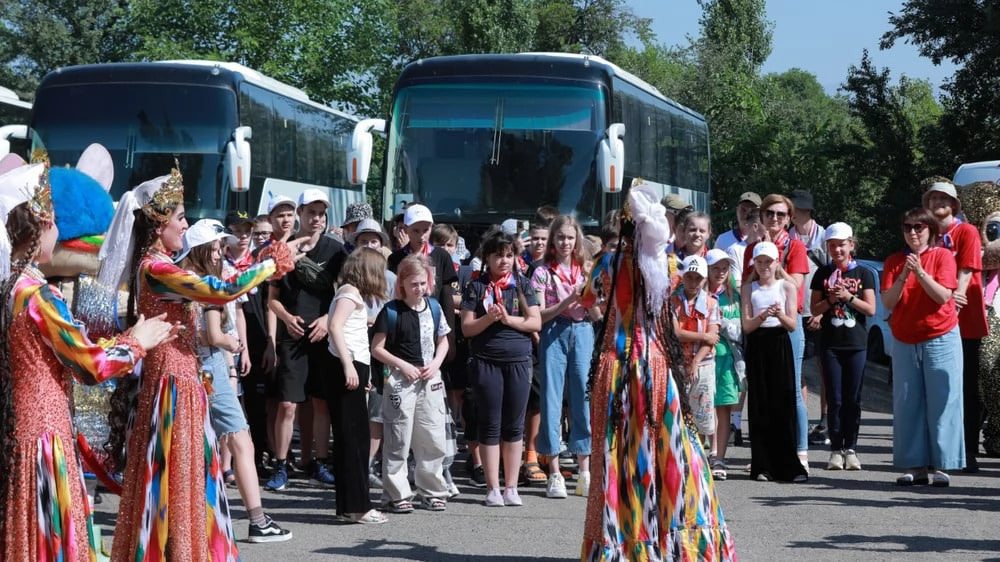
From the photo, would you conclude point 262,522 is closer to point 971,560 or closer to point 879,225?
point 971,560

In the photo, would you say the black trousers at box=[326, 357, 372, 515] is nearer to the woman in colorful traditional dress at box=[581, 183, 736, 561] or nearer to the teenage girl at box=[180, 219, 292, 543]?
the teenage girl at box=[180, 219, 292, 543]

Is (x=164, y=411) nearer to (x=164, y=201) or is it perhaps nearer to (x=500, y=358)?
(x=164, y=201)

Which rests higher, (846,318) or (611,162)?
(611,162)

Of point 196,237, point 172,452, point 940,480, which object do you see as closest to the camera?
point 172,452

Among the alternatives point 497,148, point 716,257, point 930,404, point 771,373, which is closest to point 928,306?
point 930,404

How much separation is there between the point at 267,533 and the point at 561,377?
97.0 inches

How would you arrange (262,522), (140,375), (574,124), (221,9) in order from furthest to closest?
1. (221,9)
2. (574,124)
3. (262,522)
4. (140,375)

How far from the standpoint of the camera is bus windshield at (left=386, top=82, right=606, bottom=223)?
1538 centimetres

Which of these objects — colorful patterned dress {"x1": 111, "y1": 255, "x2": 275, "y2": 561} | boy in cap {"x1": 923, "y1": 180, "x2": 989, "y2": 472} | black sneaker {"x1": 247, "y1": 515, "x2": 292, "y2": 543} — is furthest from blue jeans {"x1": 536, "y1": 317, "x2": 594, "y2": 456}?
colorful patterned dress {"x1": 111, "y1": 255, "x2": 275, "y2": 561}

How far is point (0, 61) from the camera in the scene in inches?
1796

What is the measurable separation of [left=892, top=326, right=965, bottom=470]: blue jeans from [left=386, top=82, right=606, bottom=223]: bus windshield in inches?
248

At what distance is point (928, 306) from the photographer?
9141 mm

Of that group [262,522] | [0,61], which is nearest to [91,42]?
[0,61]

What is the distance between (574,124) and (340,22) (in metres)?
21.5
